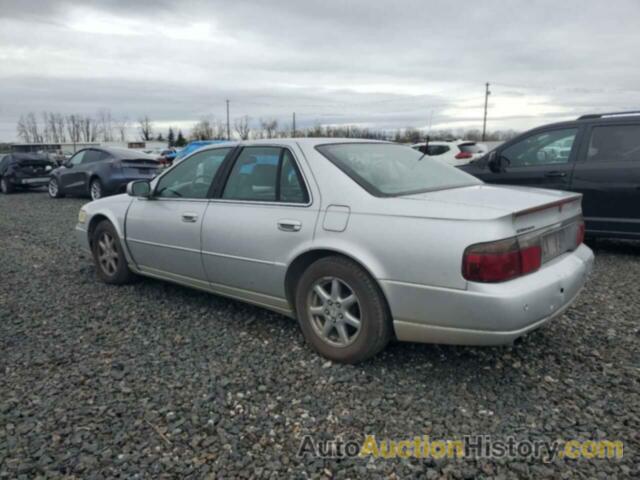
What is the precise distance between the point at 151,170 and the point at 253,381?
11.0m

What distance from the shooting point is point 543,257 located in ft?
9.41

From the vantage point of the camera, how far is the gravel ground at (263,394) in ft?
7.41

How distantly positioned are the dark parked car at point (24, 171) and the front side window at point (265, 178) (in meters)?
14.8

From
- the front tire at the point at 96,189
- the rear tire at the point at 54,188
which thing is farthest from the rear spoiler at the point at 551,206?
the rear tire at the point at 54,188

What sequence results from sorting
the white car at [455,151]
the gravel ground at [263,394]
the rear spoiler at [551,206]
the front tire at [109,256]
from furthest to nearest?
the white car at [455,151] < the front tire at [109,256] < the rear spoiler at [551,206] < the gravel ground at [263,394]

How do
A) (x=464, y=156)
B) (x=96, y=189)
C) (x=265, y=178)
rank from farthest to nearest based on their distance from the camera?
1. (x=464, y=156)
2. (x=96, y=189)
3. (x=265, y=178)

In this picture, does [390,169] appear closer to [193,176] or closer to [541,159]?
[193,176]

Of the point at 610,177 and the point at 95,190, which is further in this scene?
the point at 95,190

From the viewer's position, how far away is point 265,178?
361cm

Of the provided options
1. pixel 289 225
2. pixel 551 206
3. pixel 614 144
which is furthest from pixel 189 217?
pixel 614 144

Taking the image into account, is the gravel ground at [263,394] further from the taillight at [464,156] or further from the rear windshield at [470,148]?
the rear windshield at [470,148]

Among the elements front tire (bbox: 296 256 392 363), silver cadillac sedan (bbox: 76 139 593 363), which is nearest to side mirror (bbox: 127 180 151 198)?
silver cadillac sedan (bbox: 76 139 593 363)

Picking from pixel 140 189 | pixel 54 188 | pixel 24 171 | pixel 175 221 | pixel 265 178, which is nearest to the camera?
pixel 265 178

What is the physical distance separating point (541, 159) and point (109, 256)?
17.6 ft
